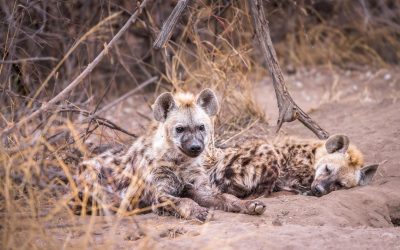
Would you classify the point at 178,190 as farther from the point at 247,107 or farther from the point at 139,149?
the point at 247,107

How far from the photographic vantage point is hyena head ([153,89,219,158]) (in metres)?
4.57

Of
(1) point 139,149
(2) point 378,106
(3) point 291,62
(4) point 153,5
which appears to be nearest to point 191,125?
(1) point 139,149

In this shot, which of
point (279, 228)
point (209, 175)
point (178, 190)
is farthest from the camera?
point (209, 175)

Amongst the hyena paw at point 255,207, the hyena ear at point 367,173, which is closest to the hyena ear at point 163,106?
the hyena paw at point 255,207

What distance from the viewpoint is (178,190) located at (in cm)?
465

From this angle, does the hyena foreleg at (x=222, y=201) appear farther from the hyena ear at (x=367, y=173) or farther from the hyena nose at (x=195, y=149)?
the hyena ear at (x=367, y=173)

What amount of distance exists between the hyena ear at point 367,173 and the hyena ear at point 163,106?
1.55 meters

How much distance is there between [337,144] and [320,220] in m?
1.18

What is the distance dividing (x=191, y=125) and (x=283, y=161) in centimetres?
98

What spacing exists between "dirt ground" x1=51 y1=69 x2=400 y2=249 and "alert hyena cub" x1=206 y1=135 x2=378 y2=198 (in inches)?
8.5

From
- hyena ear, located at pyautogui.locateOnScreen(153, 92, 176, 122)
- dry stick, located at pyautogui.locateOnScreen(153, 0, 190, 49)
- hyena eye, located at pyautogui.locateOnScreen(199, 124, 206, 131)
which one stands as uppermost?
dry stick, located at pyautogui.locateOnScreen(153, 0, 190, 49)

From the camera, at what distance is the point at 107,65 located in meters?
8.52

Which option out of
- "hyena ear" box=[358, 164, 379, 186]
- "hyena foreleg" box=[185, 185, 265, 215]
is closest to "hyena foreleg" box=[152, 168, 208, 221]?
"hyena foreleg" box=[185, 185, 265, 215]

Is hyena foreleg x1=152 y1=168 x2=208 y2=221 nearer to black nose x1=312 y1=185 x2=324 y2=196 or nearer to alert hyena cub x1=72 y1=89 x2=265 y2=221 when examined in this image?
alert hyena cub x1=72 y1=89 x2=265 y2=221
